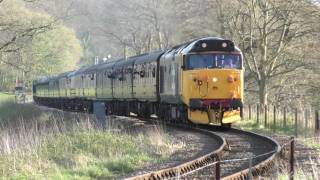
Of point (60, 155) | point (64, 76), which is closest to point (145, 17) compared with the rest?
point (64, 76)

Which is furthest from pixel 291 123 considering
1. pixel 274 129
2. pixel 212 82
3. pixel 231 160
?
pixel 231 160

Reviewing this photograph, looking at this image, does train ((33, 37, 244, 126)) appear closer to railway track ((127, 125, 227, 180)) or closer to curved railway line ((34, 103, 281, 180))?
curved railway line ((34, 103, 281, 180))

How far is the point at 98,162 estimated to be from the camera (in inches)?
543

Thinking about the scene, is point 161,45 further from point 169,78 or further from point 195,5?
point 169,78

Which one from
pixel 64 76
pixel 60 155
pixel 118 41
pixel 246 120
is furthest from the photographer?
pixel 118 41

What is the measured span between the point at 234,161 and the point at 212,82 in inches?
336

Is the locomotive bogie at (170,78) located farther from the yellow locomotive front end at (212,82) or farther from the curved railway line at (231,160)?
the curved railway line at (231,160)

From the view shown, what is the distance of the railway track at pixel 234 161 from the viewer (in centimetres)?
1092

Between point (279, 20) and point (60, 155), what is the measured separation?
2230 cm

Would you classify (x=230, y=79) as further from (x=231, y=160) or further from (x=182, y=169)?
(x=231, y=160)

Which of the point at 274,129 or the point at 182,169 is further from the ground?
the point at 182,169

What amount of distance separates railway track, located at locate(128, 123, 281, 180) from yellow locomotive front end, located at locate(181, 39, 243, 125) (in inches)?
32.9

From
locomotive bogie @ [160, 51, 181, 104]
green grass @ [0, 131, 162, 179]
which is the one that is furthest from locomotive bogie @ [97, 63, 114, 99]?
green grass @ [0, 131, 162, 179]

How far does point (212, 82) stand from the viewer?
869 inches
